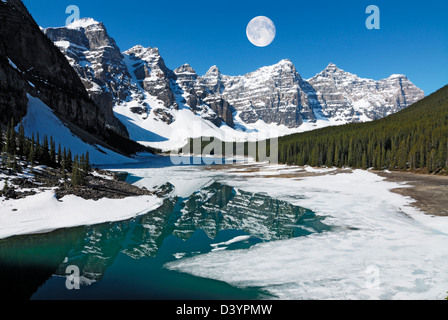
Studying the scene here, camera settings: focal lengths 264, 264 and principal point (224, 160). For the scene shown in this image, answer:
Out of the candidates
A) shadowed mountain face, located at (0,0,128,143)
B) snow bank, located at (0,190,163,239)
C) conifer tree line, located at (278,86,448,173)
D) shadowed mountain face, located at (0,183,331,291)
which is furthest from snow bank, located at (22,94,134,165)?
conifer tree line, located at (278,86,448,173)

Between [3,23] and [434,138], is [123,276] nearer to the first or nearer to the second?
[434,138]

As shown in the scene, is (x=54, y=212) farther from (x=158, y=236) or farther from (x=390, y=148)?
(x=390, y=148)

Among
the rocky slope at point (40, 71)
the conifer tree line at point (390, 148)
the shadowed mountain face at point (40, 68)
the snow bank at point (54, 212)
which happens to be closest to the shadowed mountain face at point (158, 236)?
the snow bank at point (54, 212)

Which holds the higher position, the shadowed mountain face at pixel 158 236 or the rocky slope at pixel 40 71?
the rocky slope at pixel 40 71

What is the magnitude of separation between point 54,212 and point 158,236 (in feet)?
28.2

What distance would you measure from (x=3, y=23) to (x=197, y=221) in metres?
131

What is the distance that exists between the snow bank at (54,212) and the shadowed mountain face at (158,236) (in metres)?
1.09

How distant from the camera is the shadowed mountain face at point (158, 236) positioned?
12.2m

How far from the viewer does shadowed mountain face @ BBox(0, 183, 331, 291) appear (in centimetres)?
1222

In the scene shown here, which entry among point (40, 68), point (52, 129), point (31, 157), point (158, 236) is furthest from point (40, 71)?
point (158, 236)

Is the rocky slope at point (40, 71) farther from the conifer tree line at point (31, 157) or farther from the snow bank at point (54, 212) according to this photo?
the snow bank at point (54, 212)
